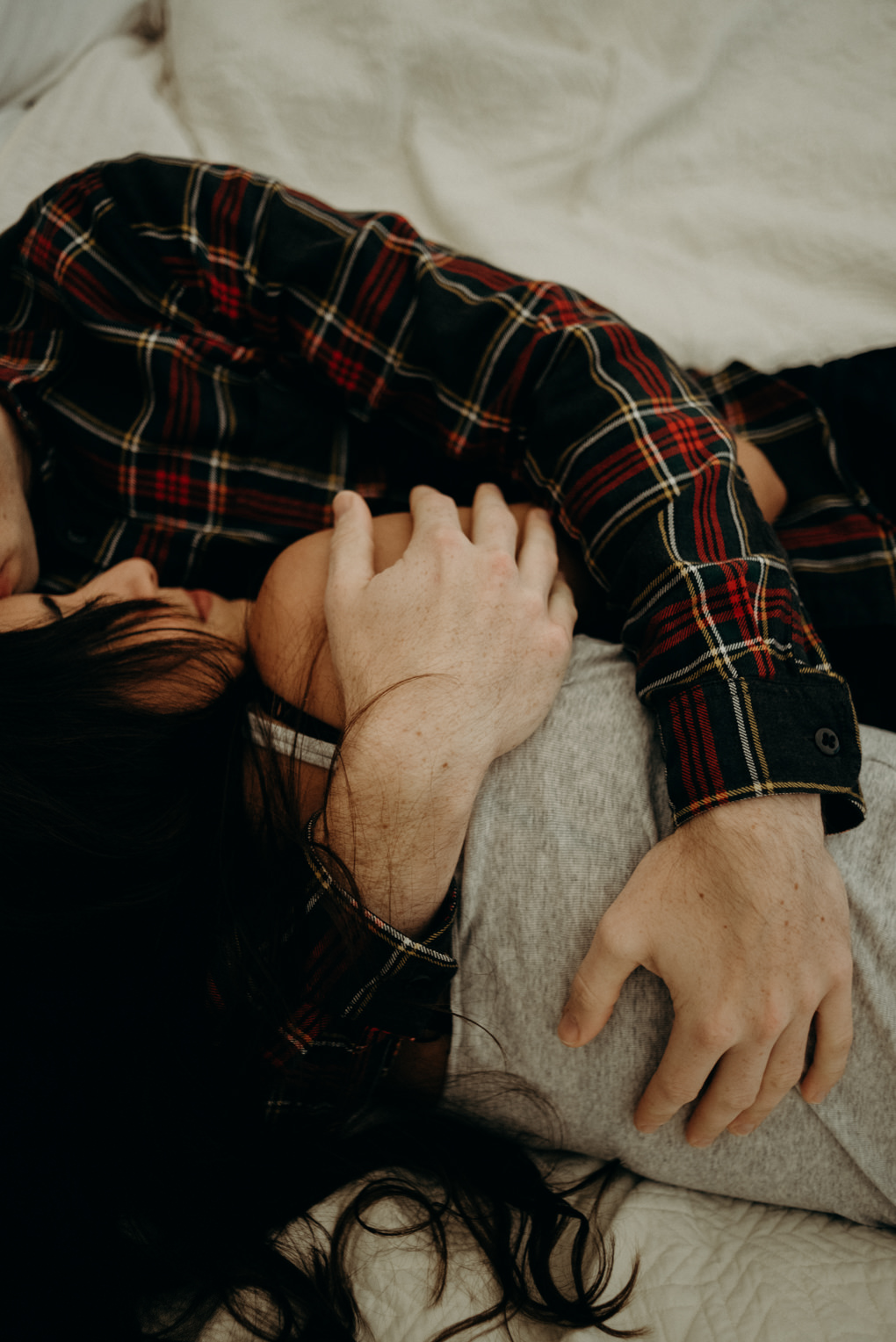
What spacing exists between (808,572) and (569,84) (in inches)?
29.7

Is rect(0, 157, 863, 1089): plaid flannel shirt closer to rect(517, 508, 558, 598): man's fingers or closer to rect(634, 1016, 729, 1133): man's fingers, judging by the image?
rect(517, 508, 558, 598): man's fingers

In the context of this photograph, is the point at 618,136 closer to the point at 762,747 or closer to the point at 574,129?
the point at 574,129

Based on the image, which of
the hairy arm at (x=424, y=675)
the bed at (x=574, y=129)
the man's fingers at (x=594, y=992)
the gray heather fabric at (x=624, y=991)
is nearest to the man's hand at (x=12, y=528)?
the hairy arm at (x=424, y=675)

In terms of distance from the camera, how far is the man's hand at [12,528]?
0.74 metres

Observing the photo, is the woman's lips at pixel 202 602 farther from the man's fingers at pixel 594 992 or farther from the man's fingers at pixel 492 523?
the man's fingers at pixel 594 992

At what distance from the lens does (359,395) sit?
0.81 meters

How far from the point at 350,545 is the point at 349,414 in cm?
25

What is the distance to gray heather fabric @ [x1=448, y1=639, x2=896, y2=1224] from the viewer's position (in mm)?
557

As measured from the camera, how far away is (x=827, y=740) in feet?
1.89

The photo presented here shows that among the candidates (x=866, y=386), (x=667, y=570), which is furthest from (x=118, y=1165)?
(x=866, y=386)

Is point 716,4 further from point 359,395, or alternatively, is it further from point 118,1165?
point 118,1165

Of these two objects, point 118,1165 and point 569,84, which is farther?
point 569,84

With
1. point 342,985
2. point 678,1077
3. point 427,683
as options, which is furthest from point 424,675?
point 678,1077

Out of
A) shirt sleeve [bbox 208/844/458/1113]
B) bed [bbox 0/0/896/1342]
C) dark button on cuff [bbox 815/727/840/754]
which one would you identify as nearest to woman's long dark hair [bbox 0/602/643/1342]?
Answer: shirt sleeve [bbox 208/844/458/1113]
